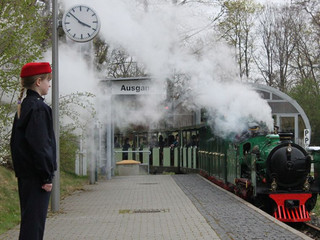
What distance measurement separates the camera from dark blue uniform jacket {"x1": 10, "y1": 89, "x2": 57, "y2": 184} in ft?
15.6

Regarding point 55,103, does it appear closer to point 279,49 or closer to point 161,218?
point 161,218

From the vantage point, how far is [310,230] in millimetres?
12164

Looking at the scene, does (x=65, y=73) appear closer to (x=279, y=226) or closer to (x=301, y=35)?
(x=279, y=226)

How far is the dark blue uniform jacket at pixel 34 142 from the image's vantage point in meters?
4.76

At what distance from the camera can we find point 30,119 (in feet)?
15.8

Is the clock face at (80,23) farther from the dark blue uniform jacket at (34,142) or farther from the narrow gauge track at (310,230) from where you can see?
the dark blue uniform jacket at (34,142)

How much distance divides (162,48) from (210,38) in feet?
13.6

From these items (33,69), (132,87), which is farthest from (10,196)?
(33,69)

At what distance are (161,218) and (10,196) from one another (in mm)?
3811

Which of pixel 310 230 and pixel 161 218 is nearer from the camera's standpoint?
pixel 161 218

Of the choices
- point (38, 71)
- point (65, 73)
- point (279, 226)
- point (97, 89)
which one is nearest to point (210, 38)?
point (97, 89)

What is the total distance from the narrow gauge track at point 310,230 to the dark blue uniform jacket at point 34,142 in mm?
7649

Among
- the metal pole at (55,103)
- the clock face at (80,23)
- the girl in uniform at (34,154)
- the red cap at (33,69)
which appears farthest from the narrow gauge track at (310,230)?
the red cap at (33,69)

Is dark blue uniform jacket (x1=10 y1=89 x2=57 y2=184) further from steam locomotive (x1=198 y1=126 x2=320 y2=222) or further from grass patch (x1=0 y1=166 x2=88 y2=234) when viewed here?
steam locomotive (x1=198 y1=126 x2=320 y2=222)
